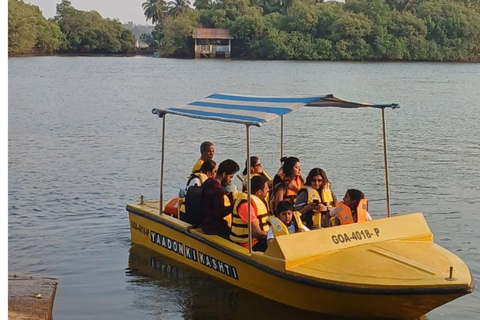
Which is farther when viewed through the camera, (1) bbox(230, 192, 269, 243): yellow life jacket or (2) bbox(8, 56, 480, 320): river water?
(2) bbox(8, 56, 480, 320): river water

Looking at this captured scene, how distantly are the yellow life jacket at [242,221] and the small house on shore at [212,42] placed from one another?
287 feet

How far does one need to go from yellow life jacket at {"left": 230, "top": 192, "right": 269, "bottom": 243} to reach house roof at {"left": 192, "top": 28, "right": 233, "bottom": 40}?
287ft

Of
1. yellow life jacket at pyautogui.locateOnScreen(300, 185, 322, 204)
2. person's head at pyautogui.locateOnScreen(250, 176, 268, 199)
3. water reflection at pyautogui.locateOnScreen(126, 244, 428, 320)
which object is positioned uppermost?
person's head at pyautogui.locateOnScreen(250, 176, 268, 199)

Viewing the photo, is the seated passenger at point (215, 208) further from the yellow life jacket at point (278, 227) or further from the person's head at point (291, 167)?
the person's head at point (291, 167)

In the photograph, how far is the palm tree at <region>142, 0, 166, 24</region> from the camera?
140 meters

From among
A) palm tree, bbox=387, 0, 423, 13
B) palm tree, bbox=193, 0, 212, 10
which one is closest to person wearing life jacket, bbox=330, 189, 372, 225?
palm tree, bbox=387, 0, 423, 13

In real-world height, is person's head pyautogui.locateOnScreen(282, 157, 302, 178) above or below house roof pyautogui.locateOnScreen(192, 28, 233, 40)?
below

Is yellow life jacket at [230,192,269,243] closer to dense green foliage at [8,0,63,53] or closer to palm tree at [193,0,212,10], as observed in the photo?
dense green foliage at [8,0,63,53]

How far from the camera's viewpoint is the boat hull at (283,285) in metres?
7.32

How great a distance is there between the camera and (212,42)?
96500 millimetres

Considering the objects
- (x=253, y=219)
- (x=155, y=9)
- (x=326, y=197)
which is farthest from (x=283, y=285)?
(x=155, y=9)

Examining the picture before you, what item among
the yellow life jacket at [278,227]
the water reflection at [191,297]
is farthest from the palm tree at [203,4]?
the yellow life jacket at [278,227]

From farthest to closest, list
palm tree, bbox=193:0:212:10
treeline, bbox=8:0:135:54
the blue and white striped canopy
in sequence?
palm tree, bbox=193:0:212:10 < treeline, bbox=8:0:135:54 < the blue and white striped canopy

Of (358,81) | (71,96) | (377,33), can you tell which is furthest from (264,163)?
(377,33)
